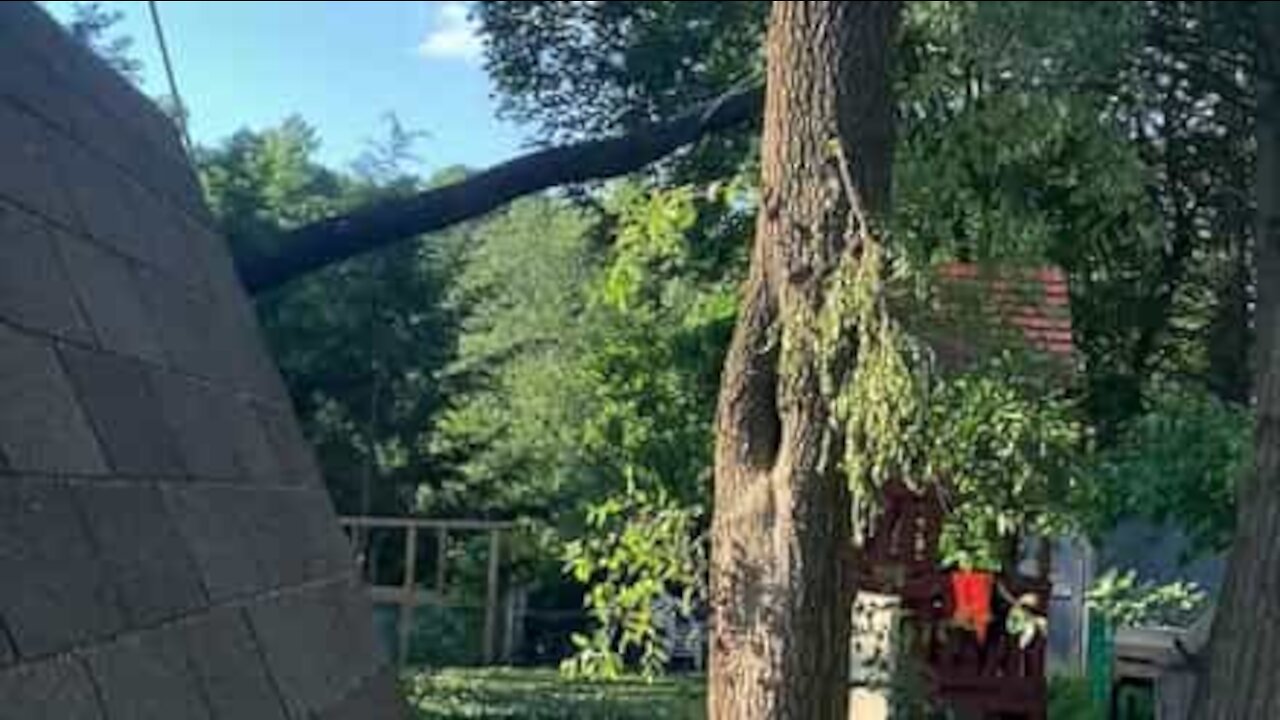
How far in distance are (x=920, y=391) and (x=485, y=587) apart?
37.9 ft

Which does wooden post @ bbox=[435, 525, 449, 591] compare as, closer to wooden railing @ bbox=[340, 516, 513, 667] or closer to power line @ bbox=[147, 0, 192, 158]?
wooden railing @ bbox=[340, 516, 513, 667]

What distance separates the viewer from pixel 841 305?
2645mm

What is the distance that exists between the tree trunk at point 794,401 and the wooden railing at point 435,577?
10468 mm

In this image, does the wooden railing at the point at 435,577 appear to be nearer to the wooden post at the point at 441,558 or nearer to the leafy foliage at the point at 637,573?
the wooden post at the point at 441,558

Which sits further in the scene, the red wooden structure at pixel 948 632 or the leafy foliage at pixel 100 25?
the leafy foliage at pixel 100 25

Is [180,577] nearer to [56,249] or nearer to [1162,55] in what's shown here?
[56,249]

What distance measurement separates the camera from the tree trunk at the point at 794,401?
2.70 meters

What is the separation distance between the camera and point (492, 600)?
13.7m

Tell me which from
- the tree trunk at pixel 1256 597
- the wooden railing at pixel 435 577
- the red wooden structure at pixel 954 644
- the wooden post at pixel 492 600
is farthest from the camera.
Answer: the wooden post at pixel 492 600

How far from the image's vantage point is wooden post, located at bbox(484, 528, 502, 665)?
45.0 ft

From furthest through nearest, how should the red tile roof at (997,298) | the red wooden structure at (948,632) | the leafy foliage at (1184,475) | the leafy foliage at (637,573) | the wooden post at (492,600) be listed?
the wooden post at (492,600) < the leafy foliage at (1184,475) < the red wooden structure at (948,632) < the leafy foliage at (637,573) < the red tile roof at (997,298)

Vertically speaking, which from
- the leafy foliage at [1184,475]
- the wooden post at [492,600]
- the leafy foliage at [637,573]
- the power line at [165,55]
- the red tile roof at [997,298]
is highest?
the power line at [165,55]

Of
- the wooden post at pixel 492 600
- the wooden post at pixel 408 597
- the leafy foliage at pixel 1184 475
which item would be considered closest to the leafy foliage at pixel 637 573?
the leafy foliage at pixel 1184 475

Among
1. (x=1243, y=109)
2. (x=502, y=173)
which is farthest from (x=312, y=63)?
(x=1243, y=109)
